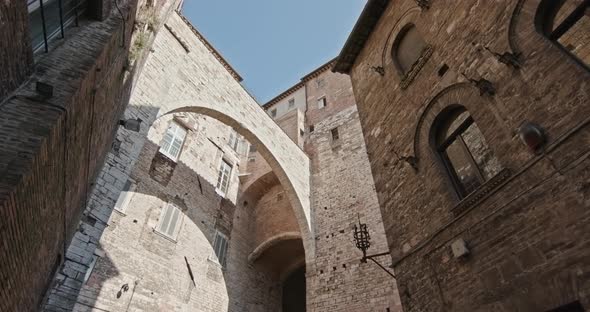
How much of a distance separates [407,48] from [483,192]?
12.0 feet

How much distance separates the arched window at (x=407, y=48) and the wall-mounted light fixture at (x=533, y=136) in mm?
2698

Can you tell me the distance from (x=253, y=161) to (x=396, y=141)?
38.9ft

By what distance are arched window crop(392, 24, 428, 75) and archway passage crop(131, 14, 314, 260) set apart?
6.23 metres

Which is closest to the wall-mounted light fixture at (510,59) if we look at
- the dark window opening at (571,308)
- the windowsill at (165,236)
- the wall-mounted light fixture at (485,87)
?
the wall-mounted light fixture at (485,87)

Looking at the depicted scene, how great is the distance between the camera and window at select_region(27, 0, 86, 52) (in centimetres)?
306

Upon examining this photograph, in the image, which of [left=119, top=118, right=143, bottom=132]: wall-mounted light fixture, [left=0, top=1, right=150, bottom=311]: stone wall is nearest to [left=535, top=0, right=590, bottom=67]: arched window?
[left=0, top=1, right=150, bottom=311]: stone wall

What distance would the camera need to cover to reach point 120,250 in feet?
31.2

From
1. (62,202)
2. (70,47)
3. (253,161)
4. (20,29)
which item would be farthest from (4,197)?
(253,161)

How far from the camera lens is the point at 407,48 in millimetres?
6398

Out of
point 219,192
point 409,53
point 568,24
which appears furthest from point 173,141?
point 568,24

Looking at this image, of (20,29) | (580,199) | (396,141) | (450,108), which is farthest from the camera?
(396,141)

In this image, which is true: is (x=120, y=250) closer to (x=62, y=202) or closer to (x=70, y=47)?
(x=62, y=202)

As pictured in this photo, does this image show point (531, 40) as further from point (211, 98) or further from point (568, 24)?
point (211, 98)

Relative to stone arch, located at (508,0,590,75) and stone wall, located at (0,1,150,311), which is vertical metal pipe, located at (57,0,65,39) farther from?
stone arch, located at (508,0,590,75)
